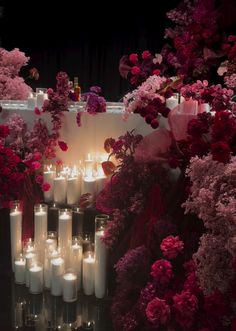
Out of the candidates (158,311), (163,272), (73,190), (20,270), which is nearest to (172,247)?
(163,272)

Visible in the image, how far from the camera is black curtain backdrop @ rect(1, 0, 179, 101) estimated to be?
22.5 feet

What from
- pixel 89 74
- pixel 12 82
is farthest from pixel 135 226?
pixel 89 74

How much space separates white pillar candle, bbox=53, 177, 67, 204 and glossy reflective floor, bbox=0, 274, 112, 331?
0.61 meters

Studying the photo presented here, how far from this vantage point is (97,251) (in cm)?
312

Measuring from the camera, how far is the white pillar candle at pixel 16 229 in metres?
3.49

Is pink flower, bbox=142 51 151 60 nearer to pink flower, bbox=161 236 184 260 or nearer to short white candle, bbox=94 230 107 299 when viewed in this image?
short white candle, bbox=94 230 107 299

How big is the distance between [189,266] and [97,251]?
82cm

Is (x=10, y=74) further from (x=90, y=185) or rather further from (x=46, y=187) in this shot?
(x=90, y=185)

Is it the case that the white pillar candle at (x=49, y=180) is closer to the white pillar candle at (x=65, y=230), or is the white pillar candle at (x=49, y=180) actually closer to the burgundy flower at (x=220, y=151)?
the white pillar candle at (x=65, y=230)

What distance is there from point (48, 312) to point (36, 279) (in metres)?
0.26

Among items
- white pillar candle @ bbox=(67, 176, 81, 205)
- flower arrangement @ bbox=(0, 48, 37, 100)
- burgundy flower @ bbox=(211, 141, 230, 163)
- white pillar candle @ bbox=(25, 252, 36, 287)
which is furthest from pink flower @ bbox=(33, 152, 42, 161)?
burgundy flower @ bbox=(211, 141, 230, 163)

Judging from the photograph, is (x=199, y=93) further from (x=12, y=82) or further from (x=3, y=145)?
(x=12, y=82)

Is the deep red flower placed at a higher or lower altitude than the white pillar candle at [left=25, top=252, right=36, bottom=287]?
higher

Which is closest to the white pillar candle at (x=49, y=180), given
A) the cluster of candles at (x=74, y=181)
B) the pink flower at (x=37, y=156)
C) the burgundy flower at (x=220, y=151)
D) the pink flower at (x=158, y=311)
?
the cluster of candles at (x=74, y=181)
